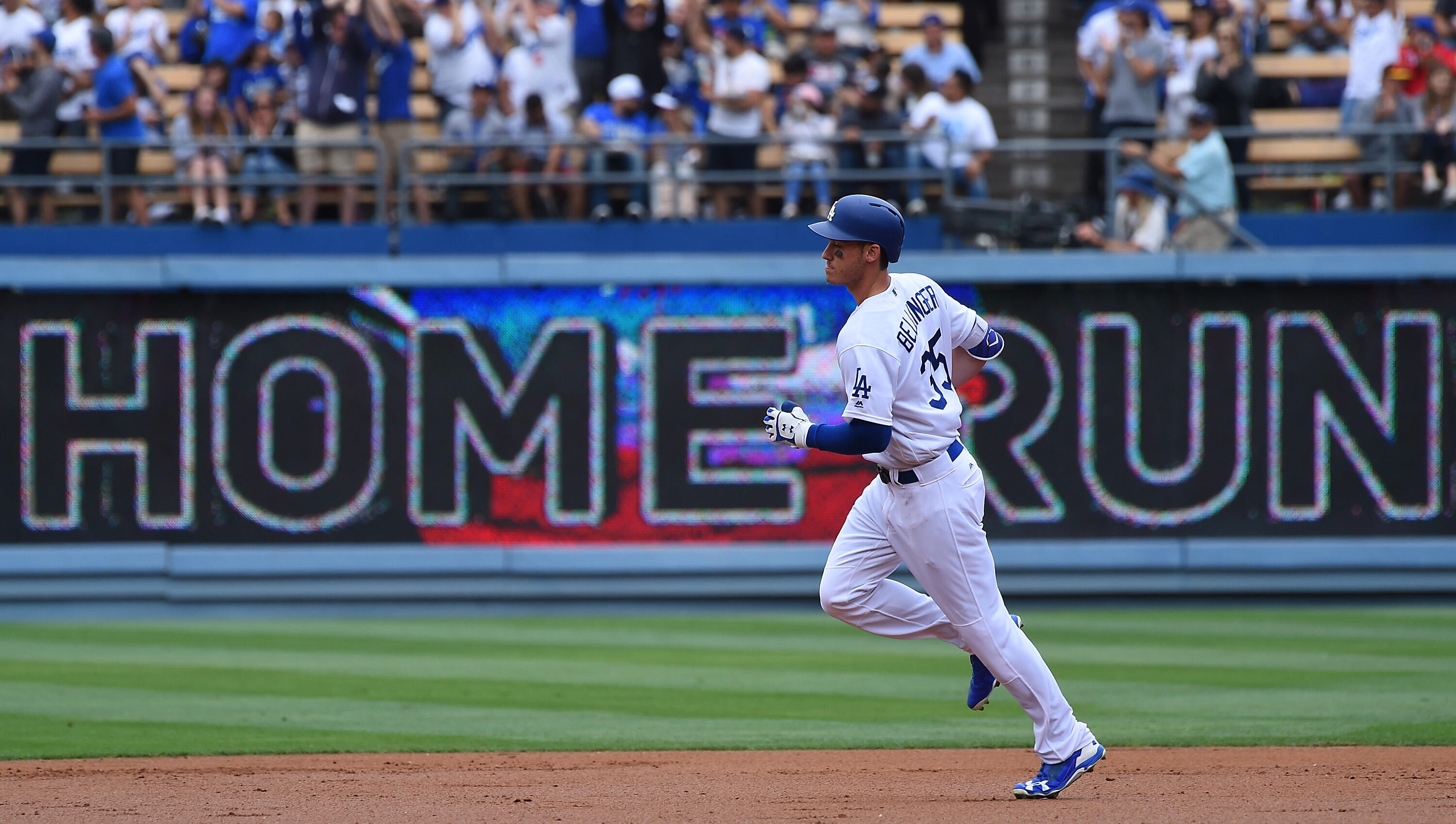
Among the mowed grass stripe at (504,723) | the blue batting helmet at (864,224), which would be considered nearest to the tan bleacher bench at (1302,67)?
the mowed grass stripe at (504,723)

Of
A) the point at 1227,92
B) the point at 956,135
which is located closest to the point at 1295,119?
the point at 1227,92

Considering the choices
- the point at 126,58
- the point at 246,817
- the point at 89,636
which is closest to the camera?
the point at 246,817

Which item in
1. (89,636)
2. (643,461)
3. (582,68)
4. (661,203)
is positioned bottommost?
(89,636)

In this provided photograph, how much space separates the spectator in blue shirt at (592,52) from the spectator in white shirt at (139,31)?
401 centimetres

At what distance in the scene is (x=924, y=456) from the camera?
625 cm

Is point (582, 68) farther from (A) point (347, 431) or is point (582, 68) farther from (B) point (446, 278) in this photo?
(A) point (347, 431)

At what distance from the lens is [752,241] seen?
14.9 metres

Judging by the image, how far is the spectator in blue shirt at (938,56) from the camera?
53.7 feet

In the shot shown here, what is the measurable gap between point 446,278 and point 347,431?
146 cm

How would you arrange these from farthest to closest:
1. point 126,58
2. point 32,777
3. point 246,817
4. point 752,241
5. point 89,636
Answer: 1. point 126,58
2. point 752,241
3. point 89,636
4. point 32,777
5. point 246,817

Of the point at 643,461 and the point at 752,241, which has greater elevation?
the point at 752,241

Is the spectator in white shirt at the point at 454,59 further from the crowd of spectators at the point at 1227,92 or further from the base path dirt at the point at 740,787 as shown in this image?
the base path dirt at the point at 740,787

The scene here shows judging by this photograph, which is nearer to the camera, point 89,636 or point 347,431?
point 89,636

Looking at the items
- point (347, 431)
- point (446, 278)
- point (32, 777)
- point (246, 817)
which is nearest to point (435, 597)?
point (347, 431)
